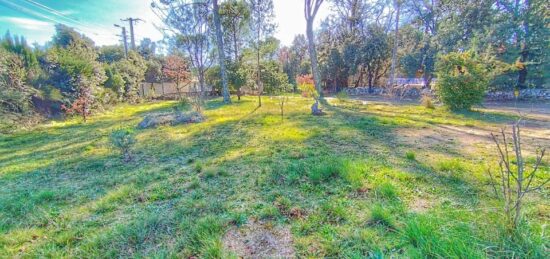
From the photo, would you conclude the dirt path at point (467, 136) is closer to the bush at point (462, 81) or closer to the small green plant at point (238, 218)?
the bush at point (462, 81)

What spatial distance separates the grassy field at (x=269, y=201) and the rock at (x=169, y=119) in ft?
7.71

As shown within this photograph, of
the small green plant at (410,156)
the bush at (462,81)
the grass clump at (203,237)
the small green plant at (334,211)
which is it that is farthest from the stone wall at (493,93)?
the grass clump at (203,237)

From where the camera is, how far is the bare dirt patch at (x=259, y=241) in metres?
1.76

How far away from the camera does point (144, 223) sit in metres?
2.15

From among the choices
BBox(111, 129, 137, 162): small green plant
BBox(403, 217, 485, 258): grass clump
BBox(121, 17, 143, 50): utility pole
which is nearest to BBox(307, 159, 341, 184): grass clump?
BBox(403, 217, 485, 258): grass clump

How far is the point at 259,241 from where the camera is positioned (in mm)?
1902

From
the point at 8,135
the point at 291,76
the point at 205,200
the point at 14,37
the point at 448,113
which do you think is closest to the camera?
the point at 205,200

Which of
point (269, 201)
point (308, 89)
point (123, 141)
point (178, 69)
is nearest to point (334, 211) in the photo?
point (269, 201)

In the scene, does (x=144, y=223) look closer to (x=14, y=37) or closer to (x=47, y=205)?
(x=47, y=205)

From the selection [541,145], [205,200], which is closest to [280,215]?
[205,200]

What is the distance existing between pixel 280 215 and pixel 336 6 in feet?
73.7

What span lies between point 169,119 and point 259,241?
6833mm

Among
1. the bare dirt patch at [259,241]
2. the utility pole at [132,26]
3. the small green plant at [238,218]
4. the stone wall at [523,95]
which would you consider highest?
the utility pole at [132,26]

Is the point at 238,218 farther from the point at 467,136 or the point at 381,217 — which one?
the point at 467,136
